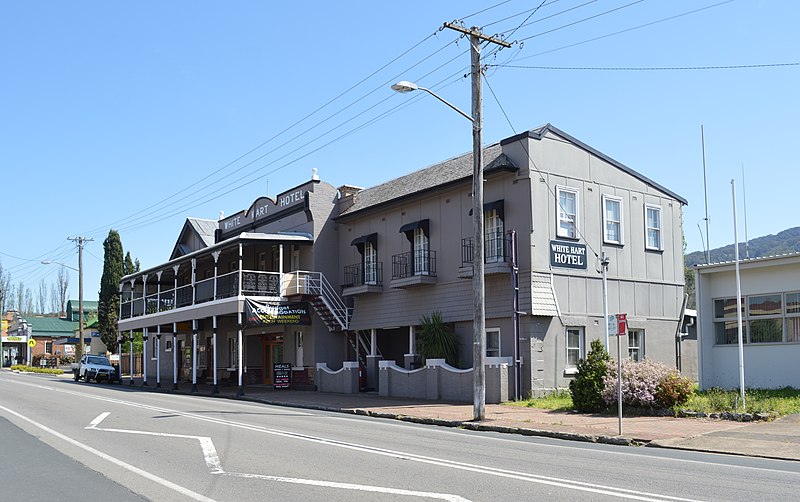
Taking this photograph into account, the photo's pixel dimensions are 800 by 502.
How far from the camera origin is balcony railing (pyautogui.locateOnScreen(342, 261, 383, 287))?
30938 millimetres

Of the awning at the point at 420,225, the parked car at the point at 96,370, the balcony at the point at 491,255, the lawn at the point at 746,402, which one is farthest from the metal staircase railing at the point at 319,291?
the parked car at the point at 96,370

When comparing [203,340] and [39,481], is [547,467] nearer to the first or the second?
[39,481]

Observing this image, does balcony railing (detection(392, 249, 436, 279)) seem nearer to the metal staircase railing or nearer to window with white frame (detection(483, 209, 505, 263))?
window with white frame (detection(483, 209, 505, 263))

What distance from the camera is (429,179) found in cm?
2931

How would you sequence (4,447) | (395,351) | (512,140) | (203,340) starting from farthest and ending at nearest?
1. (203,340)
2. (395,351)
3. (512,140)
4. (4,447)

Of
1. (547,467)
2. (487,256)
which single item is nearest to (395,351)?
(487,256)

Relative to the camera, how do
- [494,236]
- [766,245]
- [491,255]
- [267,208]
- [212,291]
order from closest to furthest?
[491,255]
[494,236]
[212,291]
[267,208]
[766,245]

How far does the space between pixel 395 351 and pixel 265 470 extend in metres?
21.8

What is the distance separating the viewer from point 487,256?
84.6 ft

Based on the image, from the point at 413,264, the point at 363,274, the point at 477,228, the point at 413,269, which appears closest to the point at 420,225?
the point at 413,264

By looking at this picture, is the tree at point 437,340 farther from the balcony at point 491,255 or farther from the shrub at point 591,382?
the shrub at point 591,382

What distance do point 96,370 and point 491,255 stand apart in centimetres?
2872

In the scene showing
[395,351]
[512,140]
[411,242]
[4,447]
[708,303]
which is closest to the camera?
[4,447]

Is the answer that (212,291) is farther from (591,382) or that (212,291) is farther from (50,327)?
(50,327)
